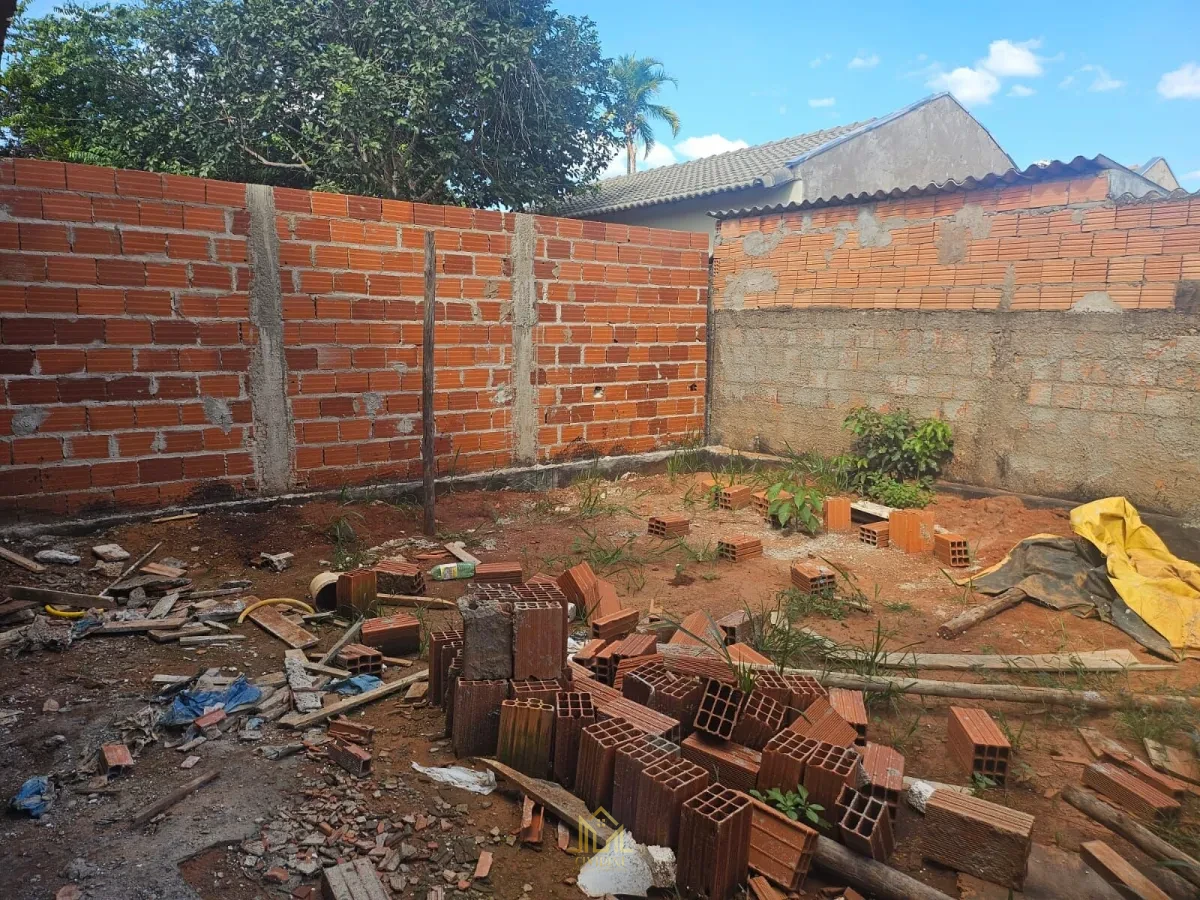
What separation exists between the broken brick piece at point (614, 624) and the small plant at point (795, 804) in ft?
4.41

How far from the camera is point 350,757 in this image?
2.67 metres

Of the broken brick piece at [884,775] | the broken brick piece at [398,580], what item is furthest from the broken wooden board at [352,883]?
the broken brick piece at [398,580]

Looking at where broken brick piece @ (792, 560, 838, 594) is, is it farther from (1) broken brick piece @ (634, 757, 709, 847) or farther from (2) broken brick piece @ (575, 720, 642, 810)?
(1) broken brick piece @ (634, 757, 709, 847)

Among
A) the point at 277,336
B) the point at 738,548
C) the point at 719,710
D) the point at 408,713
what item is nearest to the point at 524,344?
the point at 277,336

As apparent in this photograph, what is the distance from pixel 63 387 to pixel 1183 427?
7484 mm

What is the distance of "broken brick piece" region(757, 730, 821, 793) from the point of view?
8.20 feet

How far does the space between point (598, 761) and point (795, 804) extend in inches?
26.8

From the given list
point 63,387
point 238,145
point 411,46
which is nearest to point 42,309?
point 63,387

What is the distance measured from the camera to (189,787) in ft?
8.20

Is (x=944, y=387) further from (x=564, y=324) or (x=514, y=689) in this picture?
(x=514, y=689)

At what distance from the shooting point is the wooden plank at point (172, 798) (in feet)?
7.66

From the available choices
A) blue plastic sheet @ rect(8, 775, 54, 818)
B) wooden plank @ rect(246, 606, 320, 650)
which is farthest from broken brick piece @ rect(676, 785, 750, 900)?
wooden plank @ rect(246, 606, 320, 650)

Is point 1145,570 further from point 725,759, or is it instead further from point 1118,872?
point 725,759

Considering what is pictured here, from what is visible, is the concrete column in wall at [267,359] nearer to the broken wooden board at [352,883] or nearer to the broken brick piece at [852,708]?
the broken wooden board at [352,883]
